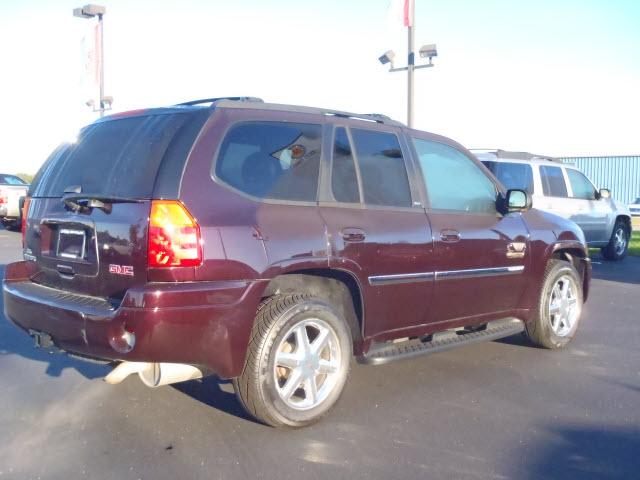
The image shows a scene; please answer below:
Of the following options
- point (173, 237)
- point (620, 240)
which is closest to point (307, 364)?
point (173, 237)

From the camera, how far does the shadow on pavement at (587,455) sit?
3430mm

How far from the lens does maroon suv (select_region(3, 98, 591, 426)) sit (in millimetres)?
3525

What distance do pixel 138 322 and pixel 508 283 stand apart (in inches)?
122

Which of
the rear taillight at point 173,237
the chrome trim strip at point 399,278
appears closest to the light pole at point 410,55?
the chrome trim strip at point 399,278

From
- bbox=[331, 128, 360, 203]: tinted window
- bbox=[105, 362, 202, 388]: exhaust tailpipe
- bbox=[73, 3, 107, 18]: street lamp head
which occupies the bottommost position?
bbox=[105, 362, 202, 388]: exhaust tailpipe

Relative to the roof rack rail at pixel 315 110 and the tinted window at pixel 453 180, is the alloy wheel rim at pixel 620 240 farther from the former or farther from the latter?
the roof rack rail at pixel 315 110

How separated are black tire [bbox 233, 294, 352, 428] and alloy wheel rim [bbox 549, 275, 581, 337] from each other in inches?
103

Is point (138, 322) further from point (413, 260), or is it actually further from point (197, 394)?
point (413, 260)

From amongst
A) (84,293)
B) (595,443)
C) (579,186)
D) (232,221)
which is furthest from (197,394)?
(579,186)

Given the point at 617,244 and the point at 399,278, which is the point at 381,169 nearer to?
the point at 399,278

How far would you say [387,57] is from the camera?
14141 mm

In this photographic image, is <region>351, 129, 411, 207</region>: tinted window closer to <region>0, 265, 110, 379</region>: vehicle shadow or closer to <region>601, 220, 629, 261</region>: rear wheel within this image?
<region>0, 265, 110, 379</region>: vehicle shadow

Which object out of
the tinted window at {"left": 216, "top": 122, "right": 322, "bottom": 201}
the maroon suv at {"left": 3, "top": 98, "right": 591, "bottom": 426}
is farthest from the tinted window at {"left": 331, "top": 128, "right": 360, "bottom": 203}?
the tinted window at {"left": 216, "top": 122, "right": 322, "bottom": 201}

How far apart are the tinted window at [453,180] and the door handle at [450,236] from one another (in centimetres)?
20
